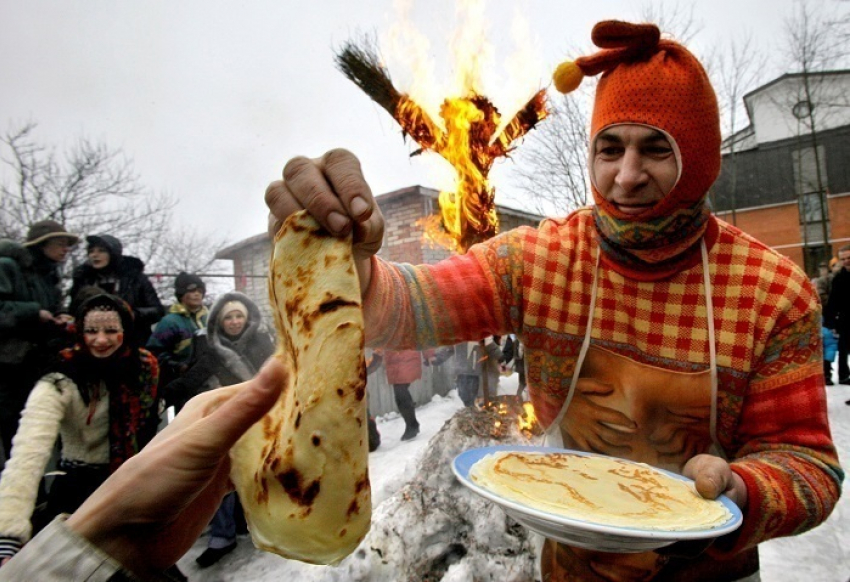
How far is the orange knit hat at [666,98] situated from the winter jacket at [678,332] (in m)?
0.29

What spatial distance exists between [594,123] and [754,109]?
1443 inches

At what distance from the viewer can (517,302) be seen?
6.16 feet

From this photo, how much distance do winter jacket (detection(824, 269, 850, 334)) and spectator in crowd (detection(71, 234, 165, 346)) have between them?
1026 cm

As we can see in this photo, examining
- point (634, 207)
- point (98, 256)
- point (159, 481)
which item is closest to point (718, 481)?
point (634, 207)

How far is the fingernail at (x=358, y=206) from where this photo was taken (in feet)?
3.73

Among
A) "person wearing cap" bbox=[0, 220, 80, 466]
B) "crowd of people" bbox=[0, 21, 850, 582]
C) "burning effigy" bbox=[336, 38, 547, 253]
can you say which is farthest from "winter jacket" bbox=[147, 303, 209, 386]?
"crowd of people" bbox=[0, 21, 850, 582]

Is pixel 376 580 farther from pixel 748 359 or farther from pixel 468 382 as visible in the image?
pixel 468 382

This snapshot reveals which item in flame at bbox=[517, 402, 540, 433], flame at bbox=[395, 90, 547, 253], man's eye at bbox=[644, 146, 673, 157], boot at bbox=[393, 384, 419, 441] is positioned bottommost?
boot at bbox=[393, 384, 419, 441]

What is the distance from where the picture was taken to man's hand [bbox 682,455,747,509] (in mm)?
1340

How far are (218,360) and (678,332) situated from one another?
153 inches

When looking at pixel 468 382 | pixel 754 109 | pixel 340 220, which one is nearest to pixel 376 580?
pixel 340 220

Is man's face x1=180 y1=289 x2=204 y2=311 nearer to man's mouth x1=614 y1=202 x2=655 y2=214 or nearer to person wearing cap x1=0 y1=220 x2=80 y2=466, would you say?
person wearing cap x1=0 y1=220 x2=80 y2=466

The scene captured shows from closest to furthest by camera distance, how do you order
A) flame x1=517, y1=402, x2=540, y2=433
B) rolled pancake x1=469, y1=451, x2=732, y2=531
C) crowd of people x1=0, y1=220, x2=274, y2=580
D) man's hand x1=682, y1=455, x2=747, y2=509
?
rolled pancake x1=469, y1=451, x2=732, y2=531 → man's hand x1=682, y1=455, x2=747, y2=509 → crowd of people x1=0, y1=220, x2=274, y2=580 → flame x1=517, y1=402, x2=540, y2=433

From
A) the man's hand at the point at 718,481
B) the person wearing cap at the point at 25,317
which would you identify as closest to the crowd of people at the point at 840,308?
the man's hand at the point at 718,481
